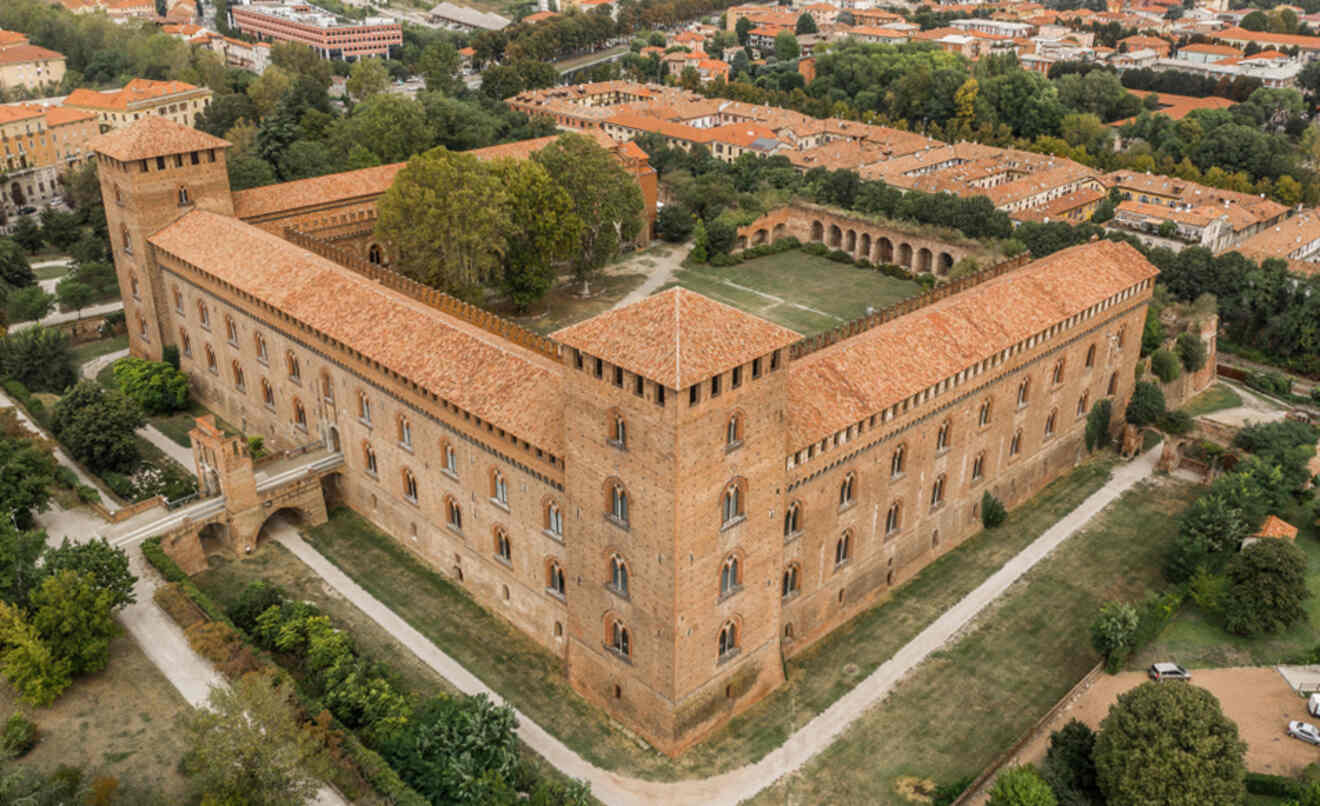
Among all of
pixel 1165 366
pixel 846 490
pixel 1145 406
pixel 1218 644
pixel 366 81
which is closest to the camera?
pixel 846 490

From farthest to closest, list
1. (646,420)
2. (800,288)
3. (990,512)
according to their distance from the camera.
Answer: (800,288), (990,512), (646,420)

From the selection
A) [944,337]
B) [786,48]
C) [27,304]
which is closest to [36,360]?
[27,304]

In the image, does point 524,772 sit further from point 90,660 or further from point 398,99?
point 398,99

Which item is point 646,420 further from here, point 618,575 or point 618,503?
point 618,575

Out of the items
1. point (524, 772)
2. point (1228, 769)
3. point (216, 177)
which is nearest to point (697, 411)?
point (524, 772)

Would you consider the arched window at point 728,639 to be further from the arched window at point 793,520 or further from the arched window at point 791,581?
the arched window at point 793,520

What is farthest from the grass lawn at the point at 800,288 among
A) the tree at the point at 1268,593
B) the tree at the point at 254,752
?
the tree at the point at 254,752

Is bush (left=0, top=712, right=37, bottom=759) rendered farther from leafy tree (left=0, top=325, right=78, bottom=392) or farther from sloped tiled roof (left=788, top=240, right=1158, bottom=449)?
leafy tree (left=0, top=325, right=78, bottom=392)
